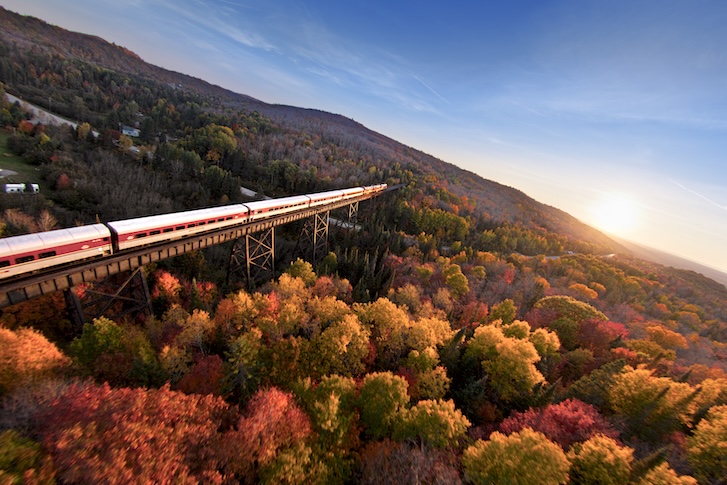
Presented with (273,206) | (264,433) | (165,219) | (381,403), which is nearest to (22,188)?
(165,219)

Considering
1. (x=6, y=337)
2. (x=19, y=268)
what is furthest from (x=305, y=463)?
(x=19, y=268)

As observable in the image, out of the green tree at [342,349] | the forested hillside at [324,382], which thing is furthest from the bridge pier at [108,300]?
the green tree at [342,349]

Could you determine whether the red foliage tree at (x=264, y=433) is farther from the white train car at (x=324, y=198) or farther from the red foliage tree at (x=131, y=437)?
the white train car at (x=324, y=198)

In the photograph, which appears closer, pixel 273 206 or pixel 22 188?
pixel 273 206

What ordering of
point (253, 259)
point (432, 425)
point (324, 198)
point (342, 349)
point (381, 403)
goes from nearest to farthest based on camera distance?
point (432, 425) → point (381, 403) → point (342, 349) → point (253, 259) → point (324, 198)

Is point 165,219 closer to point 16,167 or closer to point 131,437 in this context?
point 131,437

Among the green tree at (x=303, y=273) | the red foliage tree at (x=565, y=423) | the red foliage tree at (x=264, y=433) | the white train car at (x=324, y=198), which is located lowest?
the green tree at (x=303, y=273)
